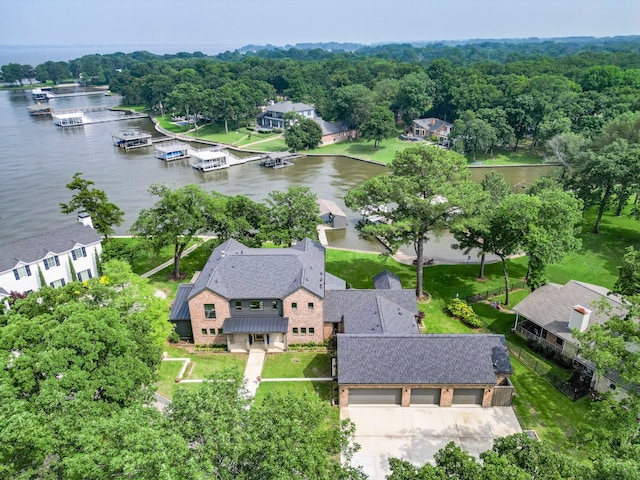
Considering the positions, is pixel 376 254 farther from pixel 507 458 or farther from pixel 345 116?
pixel 345 116

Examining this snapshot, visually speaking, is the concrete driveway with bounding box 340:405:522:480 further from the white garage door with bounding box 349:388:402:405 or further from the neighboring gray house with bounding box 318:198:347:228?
the neighboring gray house with bounding box 318:198:347:228

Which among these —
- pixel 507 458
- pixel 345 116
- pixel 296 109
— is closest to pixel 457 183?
pixel 507 458

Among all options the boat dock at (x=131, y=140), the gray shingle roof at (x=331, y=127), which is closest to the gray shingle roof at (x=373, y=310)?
the gray shingle roof at (x=331, y=127)

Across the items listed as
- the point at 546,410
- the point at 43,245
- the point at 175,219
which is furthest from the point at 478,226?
the point at 43,245

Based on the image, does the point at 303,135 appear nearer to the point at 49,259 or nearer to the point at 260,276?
the point at 49,259

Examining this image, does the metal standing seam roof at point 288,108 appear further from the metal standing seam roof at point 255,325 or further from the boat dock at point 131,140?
the metal standing seam roof at point 255,325

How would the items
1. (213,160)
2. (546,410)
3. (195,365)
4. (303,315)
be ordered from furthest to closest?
1. (213,160)
2. (303,315)
3. (195,365)
4. (546,410)
